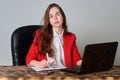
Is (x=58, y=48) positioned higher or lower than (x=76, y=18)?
lower

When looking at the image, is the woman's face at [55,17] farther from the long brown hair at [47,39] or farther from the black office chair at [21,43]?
the black office chair at [21,43]

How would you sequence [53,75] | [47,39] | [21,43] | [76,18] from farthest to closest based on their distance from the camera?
[76,18], [21,43], [47,39], [53,75]

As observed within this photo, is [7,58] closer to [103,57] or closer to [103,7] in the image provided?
[103,7]

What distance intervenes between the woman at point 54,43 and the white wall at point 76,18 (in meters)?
0.68

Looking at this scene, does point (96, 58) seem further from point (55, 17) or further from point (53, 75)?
point (55, 17)

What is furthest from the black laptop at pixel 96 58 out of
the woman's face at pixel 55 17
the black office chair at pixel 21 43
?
the black office chair at pixel 21 43

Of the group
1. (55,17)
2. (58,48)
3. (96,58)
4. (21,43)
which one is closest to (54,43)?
(58,48)

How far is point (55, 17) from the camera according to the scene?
89.4 inches

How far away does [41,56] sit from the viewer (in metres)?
2.26

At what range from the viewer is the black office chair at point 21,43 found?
95.0 inches

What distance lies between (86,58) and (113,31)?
158 centimetres

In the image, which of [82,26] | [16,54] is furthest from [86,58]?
[82,26]

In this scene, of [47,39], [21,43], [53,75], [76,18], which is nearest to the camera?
[53,75]

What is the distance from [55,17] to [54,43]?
0.80 ft
